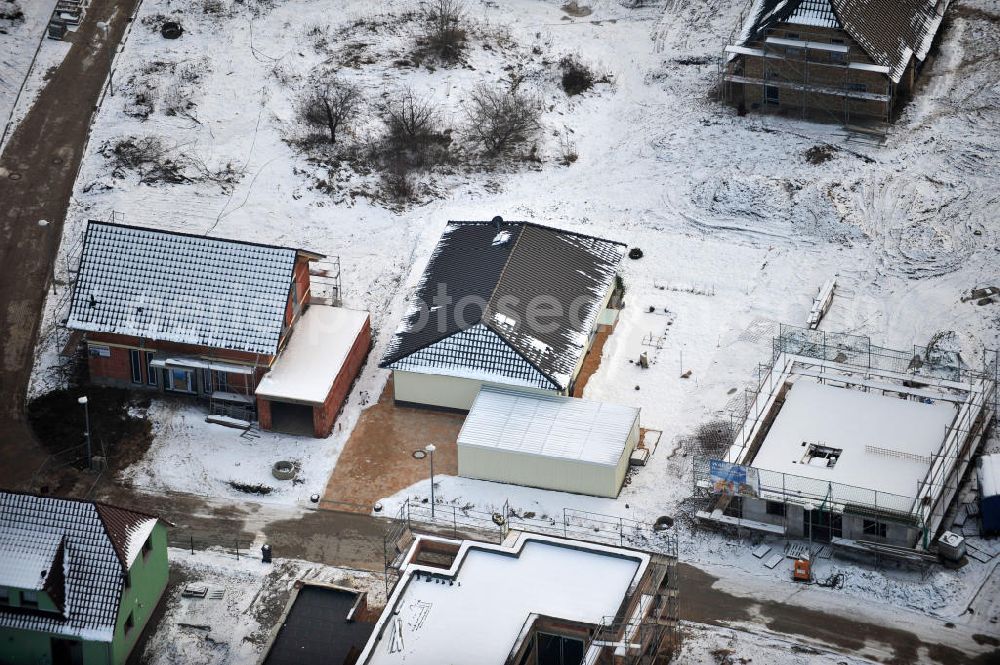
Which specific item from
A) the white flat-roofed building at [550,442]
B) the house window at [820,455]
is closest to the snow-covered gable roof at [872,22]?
the house window at [820,455]

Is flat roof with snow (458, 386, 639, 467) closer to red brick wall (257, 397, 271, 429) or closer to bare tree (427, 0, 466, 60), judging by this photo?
red brick wall (257, 397, 271, 429)

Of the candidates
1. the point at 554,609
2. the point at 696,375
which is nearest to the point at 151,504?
the point at 554,609

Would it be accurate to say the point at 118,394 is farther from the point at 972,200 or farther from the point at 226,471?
the point at 972,200

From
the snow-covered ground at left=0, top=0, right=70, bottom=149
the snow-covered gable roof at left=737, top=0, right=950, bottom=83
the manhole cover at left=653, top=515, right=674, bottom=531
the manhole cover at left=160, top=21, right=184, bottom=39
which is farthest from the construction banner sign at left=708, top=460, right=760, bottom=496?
the manhole cover at left=160, top=21, right=184, bottom=39

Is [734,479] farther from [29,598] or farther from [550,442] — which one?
[29,598]

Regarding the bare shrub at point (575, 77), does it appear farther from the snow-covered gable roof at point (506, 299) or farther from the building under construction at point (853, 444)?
the building under construction at point (853, 444)

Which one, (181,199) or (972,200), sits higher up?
(972,200)
